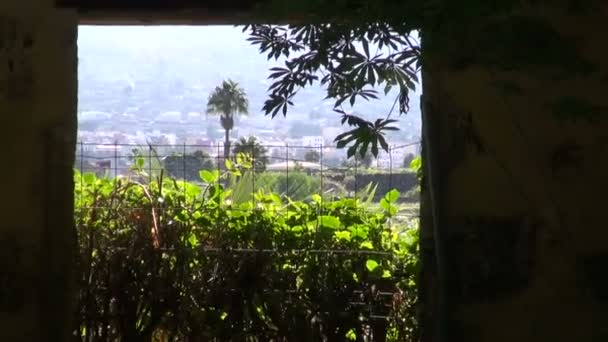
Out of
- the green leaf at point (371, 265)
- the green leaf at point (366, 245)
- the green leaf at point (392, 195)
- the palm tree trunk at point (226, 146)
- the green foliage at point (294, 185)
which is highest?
the palm tree trunk at point (226, 146)

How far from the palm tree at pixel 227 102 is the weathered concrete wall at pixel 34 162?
0.93 m

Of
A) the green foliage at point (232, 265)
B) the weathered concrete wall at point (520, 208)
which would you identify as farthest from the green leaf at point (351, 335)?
the weathered concrete wall at point (520, 208)

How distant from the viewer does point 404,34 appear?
2912mm

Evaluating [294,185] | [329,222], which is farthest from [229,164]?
[329,222]

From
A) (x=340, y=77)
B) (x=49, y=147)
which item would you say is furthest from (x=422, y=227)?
(x=49, y=147)

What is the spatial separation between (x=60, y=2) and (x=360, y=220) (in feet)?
5.84

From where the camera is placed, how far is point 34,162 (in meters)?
4.68

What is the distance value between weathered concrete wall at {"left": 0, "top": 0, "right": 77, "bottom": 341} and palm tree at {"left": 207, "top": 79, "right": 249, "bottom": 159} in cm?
93

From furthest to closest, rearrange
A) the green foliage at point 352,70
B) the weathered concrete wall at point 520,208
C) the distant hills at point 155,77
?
the distant hills at point 155,77 → the weathered concrete wall at point 520,208 → the green foliage at point 352,70

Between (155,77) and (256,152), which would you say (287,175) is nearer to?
(256,152)

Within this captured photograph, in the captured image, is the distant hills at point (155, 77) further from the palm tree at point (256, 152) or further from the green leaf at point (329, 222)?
the green leaf at point (329, 222)

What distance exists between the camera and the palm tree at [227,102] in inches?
211

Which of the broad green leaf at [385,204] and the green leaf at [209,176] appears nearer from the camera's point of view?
the broad green leaf at [385,204]

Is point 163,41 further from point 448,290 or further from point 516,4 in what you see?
point 516,4
